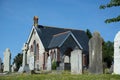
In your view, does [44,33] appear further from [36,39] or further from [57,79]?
[57,79]

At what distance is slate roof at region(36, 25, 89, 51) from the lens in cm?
5609

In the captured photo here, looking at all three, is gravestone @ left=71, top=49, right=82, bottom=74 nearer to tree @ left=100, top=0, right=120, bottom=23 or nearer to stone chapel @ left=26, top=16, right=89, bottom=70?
tree @ left=100, top=0, right=120, bottom=23

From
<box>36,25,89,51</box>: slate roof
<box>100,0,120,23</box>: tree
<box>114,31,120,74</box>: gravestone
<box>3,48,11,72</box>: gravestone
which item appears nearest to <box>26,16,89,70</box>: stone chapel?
<box>36,25,89,51</box>: slate roof

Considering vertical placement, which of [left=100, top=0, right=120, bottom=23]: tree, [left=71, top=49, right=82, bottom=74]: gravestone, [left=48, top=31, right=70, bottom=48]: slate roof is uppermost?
[left=48, top=31, right=70, bottom=48]: slate roof

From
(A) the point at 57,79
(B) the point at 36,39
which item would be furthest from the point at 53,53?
(A) the point at 57,79

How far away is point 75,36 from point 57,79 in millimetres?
42373

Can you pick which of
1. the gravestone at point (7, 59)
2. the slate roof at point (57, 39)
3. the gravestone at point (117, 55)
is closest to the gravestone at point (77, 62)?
the gravestone at point (117, 55)

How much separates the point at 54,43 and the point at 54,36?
152 inches

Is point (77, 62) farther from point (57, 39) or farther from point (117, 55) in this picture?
point (57, 39)

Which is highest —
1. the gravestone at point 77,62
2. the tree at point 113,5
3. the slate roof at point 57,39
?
the slate roof at point 57,39

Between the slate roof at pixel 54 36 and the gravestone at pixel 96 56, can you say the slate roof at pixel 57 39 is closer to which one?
the slate roof at pixel 54 36

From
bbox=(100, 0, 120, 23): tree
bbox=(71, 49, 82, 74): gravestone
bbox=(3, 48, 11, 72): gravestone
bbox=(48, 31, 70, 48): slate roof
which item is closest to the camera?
bbox=(100, 0, 120, 23): tree

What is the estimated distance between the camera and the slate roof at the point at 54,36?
56.1m

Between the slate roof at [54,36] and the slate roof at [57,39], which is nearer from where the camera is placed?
the slate roof at [57,39]
